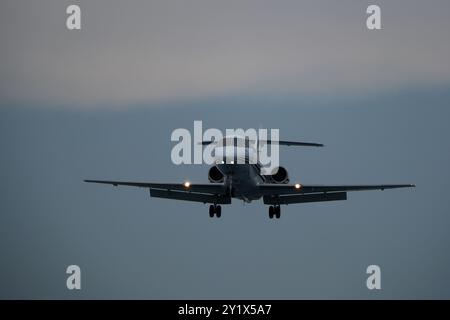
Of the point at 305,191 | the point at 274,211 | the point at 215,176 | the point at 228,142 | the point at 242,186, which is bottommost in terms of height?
the point at 274,211

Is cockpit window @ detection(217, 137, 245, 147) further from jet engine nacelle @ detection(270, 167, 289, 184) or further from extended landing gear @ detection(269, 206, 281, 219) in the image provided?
extended landing gear @ detection(269, 206, 281, 219)

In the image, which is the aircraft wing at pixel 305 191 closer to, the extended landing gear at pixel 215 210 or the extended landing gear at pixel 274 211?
the extended landing gear at pixel 274 211

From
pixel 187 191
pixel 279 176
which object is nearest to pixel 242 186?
pixel 187 191

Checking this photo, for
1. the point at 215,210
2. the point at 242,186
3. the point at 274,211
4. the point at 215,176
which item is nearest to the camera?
the point at 242,186

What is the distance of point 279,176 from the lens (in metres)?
63.7

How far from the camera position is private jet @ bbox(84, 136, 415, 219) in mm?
56938

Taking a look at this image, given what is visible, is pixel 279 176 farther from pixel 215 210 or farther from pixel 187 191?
pixel 187 191

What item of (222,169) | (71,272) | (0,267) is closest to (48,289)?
(71,272)

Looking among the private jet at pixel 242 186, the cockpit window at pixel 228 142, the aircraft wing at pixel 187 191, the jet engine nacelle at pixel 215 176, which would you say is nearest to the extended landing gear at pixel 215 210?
the private jet at pixel 242 186

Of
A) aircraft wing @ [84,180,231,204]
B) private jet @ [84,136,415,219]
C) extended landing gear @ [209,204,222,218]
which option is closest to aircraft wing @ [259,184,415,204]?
private jet @ [84,136,415,219]

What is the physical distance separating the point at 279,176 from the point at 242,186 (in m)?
5.77

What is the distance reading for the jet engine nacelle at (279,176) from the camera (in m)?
63.4

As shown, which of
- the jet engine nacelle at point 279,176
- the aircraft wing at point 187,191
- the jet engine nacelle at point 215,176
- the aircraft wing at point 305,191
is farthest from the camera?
the jet engine nacelle at point 279,176
